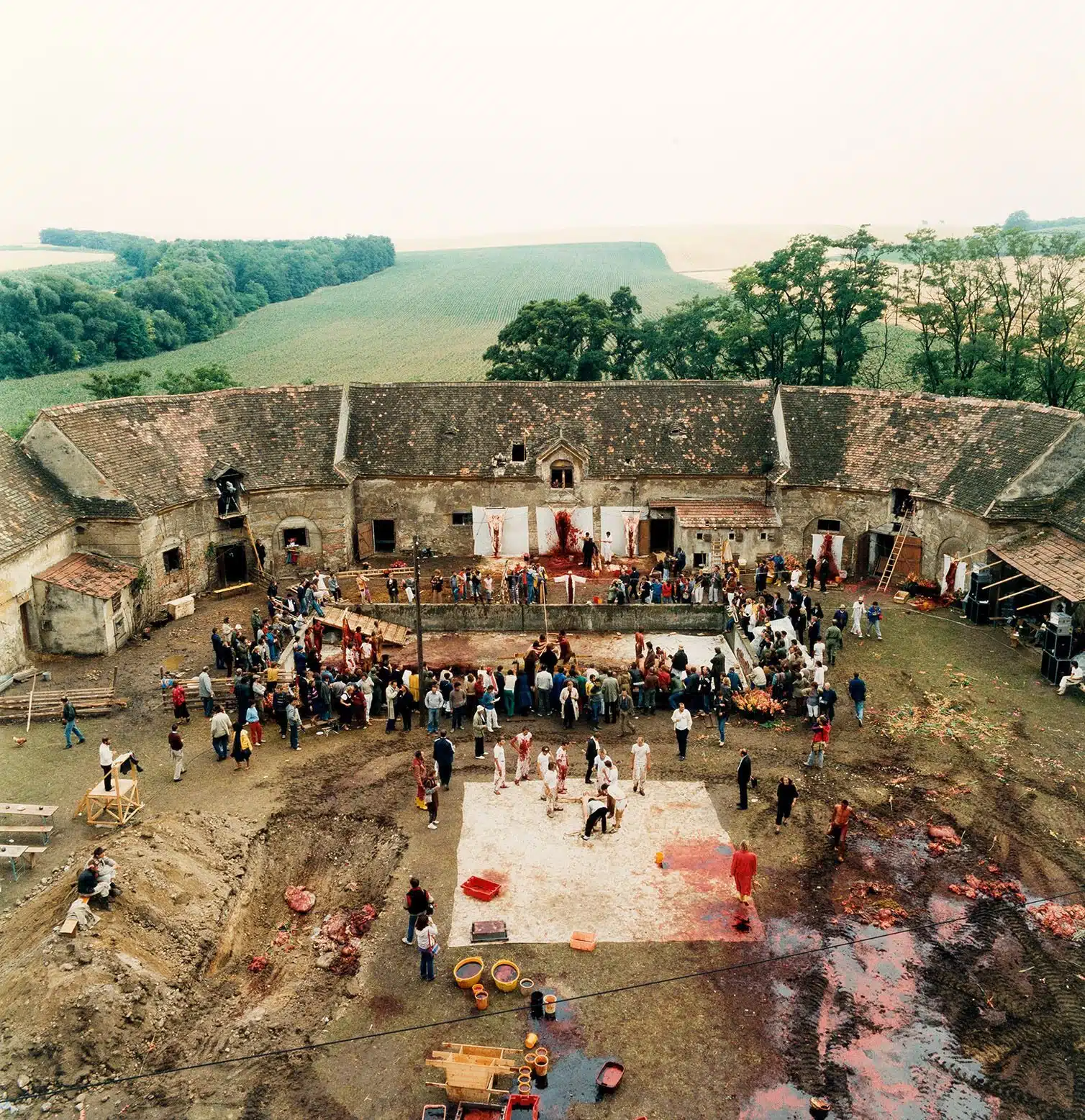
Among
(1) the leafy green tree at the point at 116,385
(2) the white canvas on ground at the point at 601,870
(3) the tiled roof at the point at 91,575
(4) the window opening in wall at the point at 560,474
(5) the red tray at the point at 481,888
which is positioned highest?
(1) the leafy green tree at the point at 116,385

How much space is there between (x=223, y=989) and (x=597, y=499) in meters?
27.4

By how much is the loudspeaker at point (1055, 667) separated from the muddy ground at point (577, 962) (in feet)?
11.4

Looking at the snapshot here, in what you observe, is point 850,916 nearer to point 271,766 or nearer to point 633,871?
point 633,871

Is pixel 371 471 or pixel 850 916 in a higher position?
pixel 371 471

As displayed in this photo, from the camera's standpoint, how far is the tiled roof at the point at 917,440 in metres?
35.4

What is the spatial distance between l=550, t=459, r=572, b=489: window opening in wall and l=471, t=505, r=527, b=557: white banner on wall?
67.3 inches

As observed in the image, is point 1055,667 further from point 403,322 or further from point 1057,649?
point 403,322

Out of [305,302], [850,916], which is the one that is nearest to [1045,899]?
[850,916]

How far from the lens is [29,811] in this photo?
71.3 ft

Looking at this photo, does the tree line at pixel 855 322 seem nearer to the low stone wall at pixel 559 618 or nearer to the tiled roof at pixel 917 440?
the tiled roof at pixel 917 440

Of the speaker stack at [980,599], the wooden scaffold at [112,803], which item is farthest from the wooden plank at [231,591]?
the speaker stack at [980,599]

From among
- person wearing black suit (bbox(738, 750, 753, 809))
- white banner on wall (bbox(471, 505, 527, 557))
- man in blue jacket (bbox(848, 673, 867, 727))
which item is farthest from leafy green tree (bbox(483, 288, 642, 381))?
person wearing black suit (bbox(738, 750, 753, 809))

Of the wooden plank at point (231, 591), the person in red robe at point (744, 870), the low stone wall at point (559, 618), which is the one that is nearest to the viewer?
the person in red robe at point (744, 870)

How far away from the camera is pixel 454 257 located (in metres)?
170
